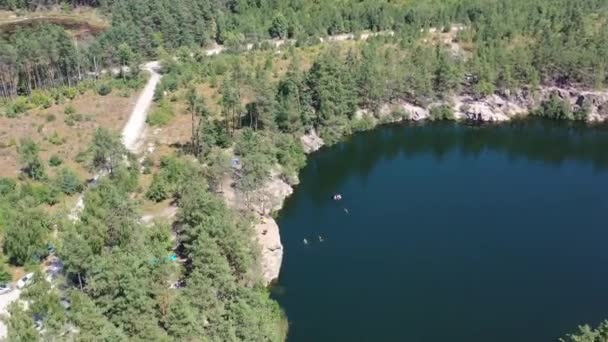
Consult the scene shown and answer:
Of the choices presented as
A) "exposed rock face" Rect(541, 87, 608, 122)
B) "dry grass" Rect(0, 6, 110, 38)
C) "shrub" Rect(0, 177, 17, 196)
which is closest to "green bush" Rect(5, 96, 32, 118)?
"shrub" Rect(0, 177, 17, 196)

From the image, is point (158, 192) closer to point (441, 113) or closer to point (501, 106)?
point (441, 113)

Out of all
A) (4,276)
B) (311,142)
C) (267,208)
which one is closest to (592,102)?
(311,142)

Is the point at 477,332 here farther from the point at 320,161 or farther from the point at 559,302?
the point at 320,161

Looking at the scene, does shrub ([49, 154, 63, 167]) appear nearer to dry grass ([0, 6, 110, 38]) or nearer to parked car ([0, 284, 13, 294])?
parked car ([0, 284, 13, 294])

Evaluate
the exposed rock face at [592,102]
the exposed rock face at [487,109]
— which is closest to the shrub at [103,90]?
the exposed rock face at [487,109]

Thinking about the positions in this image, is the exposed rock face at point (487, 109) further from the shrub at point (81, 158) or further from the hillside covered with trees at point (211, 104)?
the shrub at point (81, 158)

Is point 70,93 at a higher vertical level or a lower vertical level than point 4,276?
higher
